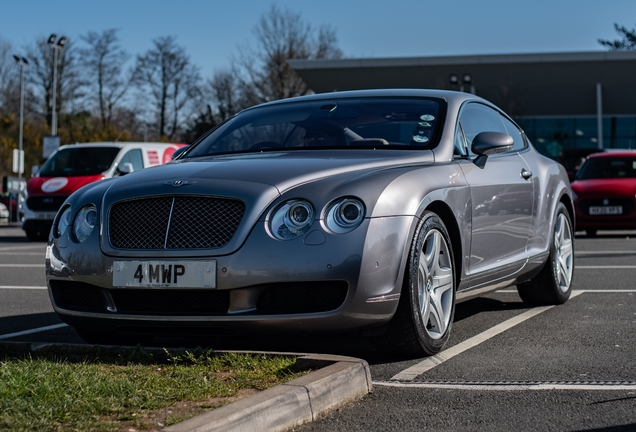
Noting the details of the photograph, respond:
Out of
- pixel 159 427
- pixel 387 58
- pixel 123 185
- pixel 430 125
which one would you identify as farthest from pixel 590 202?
pixel 387 58

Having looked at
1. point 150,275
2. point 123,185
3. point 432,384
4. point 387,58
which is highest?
point 387,58

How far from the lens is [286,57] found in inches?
2191

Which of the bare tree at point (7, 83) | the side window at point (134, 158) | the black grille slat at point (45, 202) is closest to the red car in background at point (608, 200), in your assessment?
the side window at point (134, 158)

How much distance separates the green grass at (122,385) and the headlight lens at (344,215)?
0.65 m

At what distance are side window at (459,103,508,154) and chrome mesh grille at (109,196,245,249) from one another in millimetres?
2132

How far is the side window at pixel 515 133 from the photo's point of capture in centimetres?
736

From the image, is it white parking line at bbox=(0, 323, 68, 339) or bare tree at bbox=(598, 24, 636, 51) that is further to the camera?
bare tree at bbox=(598, 24, 636, 51)

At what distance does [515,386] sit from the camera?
4.31 m

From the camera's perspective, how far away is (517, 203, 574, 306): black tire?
7.31 metres

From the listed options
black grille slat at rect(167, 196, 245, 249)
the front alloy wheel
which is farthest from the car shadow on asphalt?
black grille slat at rect(167, 196, 245, 249)

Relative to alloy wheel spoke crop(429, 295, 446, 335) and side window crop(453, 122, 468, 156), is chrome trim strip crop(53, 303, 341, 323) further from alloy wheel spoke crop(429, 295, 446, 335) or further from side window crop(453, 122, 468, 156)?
side window crop(453, 122, 468, 156)

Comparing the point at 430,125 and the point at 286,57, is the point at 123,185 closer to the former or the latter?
the point at 430,125

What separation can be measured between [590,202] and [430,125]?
42.1ft

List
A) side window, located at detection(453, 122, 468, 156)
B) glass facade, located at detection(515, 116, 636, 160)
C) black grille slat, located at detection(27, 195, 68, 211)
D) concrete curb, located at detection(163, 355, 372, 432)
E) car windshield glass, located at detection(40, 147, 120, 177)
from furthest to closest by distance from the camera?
glass facade, located at detection(515, 116, 636, 160), car windshield glass, located at detection(40, 147, 120, 177), black grille slat, located at detection(27, 195, 68, 211), side window, located at detection(453, 122, 468, 156), concrete curb, located at detection(163, 355, 372, 432)
